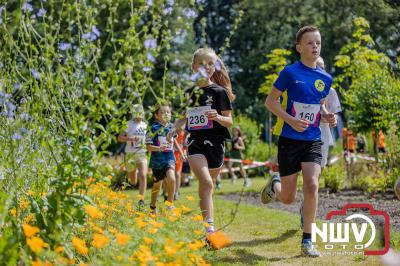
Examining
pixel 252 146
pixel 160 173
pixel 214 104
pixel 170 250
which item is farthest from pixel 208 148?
pixel 252 146

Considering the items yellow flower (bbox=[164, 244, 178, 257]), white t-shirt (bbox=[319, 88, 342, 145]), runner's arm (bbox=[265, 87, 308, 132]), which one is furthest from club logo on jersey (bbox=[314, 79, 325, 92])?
yellow flower (bbox=[164, 244, 178, 257])

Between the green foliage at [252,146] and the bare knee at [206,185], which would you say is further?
the green foliage at [252,146]

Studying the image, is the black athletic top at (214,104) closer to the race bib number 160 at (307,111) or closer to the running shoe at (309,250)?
the race bib number 160 at (307,111)

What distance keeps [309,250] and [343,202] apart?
431cm

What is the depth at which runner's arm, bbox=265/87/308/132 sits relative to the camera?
4910 mm

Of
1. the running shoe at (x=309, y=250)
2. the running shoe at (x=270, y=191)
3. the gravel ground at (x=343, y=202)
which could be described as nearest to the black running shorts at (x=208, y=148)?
the running shoe at (x=270, y=191)

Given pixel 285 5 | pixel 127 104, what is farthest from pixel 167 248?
pixel 285 5

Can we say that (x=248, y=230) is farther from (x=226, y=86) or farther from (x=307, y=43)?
(x=307, y=43)

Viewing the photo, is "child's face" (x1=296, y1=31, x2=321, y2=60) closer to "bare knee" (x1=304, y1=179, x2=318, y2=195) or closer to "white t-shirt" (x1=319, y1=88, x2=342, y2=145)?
"bare knee" (x1=304, y1=179, x2=318, y2=195)

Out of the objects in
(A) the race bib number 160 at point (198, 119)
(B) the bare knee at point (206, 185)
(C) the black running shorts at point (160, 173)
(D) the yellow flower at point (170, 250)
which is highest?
(A) the race bib number 160 at point (198, 119)

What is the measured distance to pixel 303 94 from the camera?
16.7 ft

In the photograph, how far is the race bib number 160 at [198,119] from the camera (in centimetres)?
548

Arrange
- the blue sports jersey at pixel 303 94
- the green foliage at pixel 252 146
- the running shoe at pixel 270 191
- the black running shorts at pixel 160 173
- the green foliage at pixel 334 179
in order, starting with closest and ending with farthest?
the blue sports jersey at pixel 303 94
the running shoe at pixel 270 191
the black running shorts at pixel 160 173
the green foliage at pixel 334 179
the green foliage at pixel 252 146

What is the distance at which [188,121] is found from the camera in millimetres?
5551
